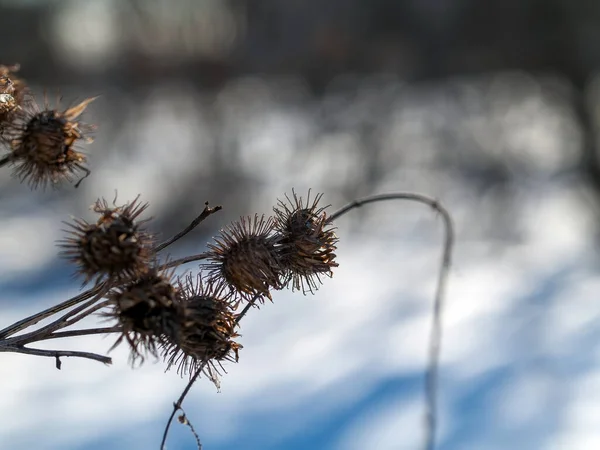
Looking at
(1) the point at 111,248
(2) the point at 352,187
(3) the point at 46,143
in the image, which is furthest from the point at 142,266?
(2) the point at 352,187

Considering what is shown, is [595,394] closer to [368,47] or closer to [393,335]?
[393,335]

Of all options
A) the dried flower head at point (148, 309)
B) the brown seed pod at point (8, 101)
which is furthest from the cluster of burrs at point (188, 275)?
the brown seed pod at point (8, 101)

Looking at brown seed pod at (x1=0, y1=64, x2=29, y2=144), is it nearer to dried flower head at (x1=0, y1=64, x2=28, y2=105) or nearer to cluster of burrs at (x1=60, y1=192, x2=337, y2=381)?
dried flower head at (x1=0, y1=64, x2=28, y2=105)

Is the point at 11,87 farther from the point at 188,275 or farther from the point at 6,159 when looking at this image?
the point at 188,275

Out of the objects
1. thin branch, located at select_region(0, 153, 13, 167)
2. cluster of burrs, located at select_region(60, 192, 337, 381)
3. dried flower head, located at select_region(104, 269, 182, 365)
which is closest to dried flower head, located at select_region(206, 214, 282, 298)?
cluster of burrs, located at select_region(60, 192, 337, 381)

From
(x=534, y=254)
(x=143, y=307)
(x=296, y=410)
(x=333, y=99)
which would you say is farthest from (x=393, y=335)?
(x=333, y=99)

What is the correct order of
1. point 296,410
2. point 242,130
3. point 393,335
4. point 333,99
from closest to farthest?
point 296,410 < point 393,335 < point 242,130 < point 333,99
